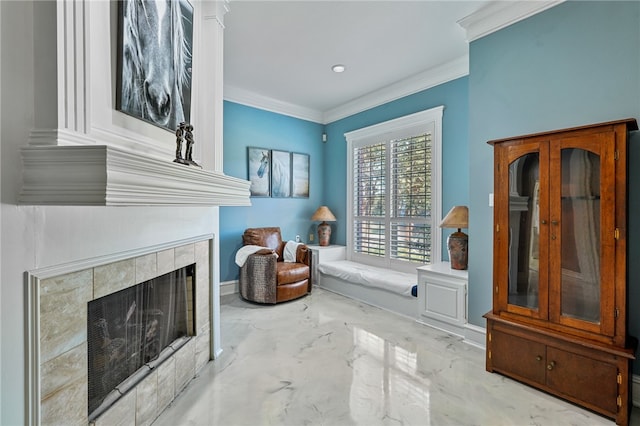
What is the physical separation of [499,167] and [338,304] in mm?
2439

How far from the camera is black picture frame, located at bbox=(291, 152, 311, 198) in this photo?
193 inches

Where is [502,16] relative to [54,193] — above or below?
above

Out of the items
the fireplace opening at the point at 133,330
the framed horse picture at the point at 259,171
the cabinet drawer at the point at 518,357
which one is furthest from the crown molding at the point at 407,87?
the fireplace opening at the point at 133,330

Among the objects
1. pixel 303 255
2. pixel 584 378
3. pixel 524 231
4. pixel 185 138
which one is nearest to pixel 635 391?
pixel 584 378

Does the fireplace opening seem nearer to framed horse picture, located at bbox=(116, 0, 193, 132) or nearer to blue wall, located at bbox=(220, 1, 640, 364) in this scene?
framed horse picture, located at bbox=(116, 0, 193, 132)

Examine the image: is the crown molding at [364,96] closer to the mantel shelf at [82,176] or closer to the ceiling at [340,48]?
the ceiling at [340,48]

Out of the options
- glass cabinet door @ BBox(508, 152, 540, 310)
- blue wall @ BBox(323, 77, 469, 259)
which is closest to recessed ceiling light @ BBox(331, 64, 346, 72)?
blue wall @ BBox(323, 77, 469, 259)

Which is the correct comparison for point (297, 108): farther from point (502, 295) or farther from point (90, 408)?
point (90, 408)

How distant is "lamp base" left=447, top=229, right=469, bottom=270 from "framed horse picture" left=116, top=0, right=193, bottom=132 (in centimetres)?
269

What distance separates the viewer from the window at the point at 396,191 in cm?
373

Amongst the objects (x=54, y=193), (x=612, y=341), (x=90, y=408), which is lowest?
(x=90, y=408)

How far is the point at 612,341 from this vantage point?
1754 mm

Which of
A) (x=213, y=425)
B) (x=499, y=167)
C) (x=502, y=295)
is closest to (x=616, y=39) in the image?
(x=499, y=167)

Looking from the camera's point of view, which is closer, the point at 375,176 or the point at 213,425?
the point at 213,425
